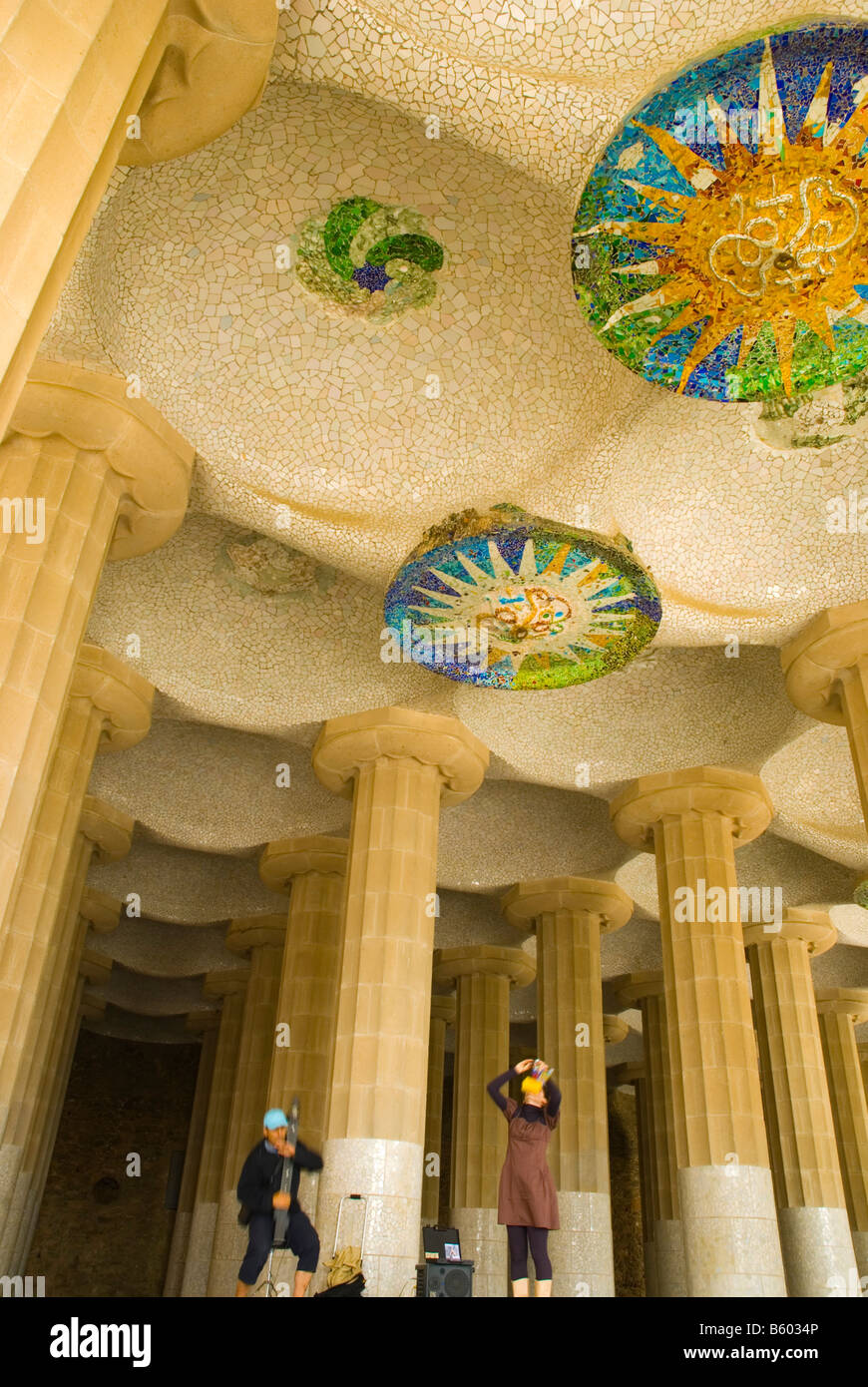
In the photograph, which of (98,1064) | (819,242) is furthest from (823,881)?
(98,1064)

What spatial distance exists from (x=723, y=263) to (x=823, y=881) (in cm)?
1132

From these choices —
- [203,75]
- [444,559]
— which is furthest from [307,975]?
[203,75]

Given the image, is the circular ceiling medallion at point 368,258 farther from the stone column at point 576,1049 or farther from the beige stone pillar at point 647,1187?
the beige stone pillar at point 647,1187

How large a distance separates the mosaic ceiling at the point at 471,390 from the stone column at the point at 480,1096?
6.28 m

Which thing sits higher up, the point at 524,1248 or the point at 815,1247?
the point at 815,1247

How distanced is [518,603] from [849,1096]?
45.9 feet

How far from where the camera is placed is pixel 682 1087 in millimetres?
10336

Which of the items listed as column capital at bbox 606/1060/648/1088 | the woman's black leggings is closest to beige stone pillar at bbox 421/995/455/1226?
column capital at bbox 606/1060/648/1088

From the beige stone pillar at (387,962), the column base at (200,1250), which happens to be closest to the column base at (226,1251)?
the column base at (200,1250)

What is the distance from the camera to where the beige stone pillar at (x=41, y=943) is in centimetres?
789

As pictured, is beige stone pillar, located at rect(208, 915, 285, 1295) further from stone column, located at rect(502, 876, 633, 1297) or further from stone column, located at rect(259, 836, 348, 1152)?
stone column, located at rect(502, 876, 633, 1297)

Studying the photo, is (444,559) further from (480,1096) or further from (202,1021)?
(202,1021)

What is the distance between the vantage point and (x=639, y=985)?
18641mm

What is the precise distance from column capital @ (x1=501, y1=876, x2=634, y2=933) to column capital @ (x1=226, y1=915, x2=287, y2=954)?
12.4 feet
